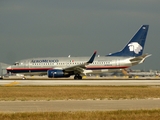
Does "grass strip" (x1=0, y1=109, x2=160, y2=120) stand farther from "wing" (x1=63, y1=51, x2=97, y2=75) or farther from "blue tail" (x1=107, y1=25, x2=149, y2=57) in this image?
"blue tail" (x1=107, y1=25, x2=149, y2=57)

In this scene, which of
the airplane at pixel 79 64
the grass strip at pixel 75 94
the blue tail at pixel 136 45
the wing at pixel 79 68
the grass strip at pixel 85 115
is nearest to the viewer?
the grass strip at pixel 85 115

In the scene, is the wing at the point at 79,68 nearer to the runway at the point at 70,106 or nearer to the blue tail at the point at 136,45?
the blue tail at the point at 136,45

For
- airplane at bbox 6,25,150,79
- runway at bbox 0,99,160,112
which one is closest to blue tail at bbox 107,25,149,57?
airplane at bbox 6,25,150,79

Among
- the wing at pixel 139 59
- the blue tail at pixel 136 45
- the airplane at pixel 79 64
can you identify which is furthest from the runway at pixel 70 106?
the blue tail at pixel 136 45

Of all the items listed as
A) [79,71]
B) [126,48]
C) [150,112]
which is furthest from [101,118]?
[126,48]

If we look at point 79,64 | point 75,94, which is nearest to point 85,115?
point 75,94

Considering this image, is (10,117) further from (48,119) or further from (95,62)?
(95,62)

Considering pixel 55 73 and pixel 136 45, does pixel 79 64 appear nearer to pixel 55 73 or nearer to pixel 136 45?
pixel 55 73

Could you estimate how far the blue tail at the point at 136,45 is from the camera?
64.0 meters

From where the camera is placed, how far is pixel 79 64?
5919cm

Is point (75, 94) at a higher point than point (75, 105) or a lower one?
higher

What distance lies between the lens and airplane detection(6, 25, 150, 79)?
58.8m

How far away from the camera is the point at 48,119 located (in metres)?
15.8

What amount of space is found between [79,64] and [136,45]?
1177 centimetres
